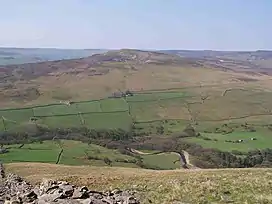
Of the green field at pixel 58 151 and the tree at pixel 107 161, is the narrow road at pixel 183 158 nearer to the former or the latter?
the green field at pixel 58 151

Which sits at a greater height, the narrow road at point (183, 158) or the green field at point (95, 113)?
the green field at point (95, 113)

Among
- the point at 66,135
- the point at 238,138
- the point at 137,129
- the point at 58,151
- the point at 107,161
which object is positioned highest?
the point at 238,138

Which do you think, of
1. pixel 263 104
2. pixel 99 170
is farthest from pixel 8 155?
pixel 263 104

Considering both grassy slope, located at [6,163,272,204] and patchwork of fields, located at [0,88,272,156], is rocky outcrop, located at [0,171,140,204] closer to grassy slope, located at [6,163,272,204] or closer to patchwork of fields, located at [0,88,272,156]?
grassy slope, located at [6,163,272,204]

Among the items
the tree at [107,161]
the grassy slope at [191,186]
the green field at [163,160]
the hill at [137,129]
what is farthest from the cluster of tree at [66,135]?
the grassy slope at [191,186]

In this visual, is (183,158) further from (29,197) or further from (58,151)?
(29,197)

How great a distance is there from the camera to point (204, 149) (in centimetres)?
10475

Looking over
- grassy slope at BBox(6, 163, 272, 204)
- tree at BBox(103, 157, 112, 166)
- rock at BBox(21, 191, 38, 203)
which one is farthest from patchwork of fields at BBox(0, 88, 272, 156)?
rock at BBox(21, 191, 38, 203)

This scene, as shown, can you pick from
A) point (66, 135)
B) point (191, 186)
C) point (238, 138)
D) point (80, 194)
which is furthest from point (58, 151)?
point (80, 194)

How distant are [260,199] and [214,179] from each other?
6159 millimetres

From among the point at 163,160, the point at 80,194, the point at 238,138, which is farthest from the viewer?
the point at 238,138

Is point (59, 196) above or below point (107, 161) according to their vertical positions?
above

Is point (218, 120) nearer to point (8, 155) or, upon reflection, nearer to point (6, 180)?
point (8, 155)

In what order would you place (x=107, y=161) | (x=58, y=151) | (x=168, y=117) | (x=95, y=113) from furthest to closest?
(x=168, y=117) < (x=95, y=113) < (x=58, y=151) < (x=107, y=161)
